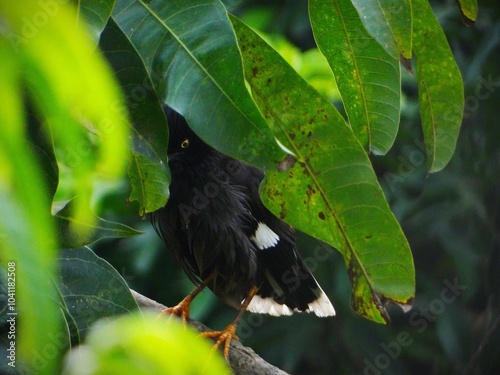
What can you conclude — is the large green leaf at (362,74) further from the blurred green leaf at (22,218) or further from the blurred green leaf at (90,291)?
the blurred green leaf at (22,218)

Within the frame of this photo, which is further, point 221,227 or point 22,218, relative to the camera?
point 221,227

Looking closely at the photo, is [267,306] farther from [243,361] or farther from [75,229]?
[75,229]

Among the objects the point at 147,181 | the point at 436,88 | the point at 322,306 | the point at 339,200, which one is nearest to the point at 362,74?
the point at 436,88

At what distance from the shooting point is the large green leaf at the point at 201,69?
108 cm

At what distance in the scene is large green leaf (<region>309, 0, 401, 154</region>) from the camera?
136 centimetres

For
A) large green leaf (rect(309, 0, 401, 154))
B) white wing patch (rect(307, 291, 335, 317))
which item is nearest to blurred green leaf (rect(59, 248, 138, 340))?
large green leaf (rect(309, 0, 401, 154))

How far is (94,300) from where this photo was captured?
1.38 meters

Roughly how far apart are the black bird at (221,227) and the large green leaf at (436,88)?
1241 mm

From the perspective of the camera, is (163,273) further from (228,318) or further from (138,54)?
(138,54)

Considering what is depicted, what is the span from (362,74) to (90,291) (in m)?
0.64

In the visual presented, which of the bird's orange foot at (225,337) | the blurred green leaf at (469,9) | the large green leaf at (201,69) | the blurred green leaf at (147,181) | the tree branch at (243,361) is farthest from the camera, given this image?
the bird's orange foot at (225,337)

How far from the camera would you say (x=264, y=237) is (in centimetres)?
261

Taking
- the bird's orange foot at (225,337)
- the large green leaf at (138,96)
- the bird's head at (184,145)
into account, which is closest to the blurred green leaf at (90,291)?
the large green leaf at (138,96)

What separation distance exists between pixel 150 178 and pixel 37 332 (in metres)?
0.76
